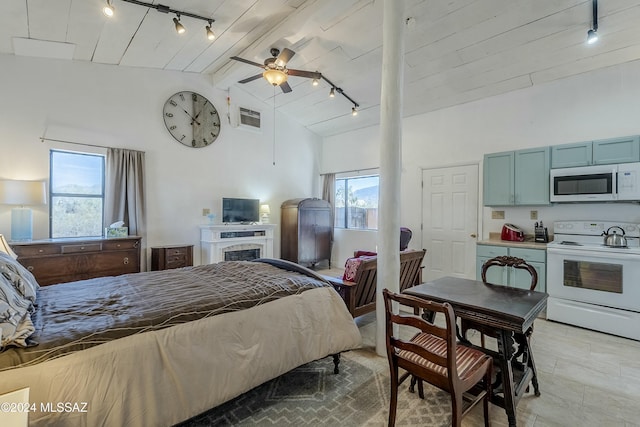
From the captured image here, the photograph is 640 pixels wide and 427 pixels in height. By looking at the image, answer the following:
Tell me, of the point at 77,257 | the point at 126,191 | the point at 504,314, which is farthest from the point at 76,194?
the point at 504,314

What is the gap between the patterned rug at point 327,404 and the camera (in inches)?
73.7

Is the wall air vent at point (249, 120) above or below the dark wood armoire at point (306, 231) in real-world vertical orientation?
above

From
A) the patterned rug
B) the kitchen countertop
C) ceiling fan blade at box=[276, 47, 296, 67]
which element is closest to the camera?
the patterned rug

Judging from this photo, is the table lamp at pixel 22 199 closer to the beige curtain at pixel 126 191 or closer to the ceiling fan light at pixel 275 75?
the beige curtain at pixel 126 191

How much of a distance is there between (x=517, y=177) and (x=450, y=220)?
126cm

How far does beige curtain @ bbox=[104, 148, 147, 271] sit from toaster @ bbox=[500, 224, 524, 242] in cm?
569

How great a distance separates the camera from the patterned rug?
187 cm

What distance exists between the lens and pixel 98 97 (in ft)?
14.5

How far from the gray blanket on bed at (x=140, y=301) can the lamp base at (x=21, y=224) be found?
7.77 ft

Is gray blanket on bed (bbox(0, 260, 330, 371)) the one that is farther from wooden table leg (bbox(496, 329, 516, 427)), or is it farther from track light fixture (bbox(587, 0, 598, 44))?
track light fixture (bbox(587, 0, 598, 44))

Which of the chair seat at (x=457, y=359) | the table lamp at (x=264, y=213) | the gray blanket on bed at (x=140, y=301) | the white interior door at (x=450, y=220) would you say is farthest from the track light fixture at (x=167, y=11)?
the white interior door at (x=450, y=220)

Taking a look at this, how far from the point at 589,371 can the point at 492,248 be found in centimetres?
184

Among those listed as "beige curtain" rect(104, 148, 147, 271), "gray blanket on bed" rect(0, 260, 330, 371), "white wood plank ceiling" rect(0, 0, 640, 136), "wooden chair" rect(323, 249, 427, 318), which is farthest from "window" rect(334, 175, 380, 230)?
"beige curtain" rect(104, 148, 147, 271)

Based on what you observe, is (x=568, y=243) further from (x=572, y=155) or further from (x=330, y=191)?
(x=330, y=191)
